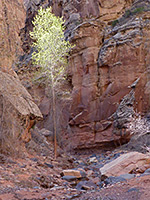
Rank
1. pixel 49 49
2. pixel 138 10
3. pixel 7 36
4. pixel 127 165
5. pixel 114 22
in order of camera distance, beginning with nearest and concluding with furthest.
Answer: pixel 127 165
pixel 7 36
pixel 49 49
pixel 138 10
pixel 114 22

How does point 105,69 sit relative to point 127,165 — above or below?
above

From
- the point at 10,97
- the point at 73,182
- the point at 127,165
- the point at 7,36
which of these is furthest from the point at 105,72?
the point at 127,165

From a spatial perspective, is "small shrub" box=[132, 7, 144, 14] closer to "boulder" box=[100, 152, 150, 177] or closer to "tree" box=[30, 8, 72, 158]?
"tree" box=[30, 8, 72, 158]

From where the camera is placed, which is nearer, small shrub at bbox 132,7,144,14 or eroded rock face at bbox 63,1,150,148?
eroded rock face at bbox 63,1,150,148

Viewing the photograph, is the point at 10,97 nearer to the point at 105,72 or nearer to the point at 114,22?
the point at 105,72

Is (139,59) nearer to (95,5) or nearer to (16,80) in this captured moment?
(95,5)

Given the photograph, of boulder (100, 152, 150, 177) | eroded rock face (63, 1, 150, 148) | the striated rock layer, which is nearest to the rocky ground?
boulder (100, 152, 150, 177)

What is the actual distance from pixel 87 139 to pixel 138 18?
11.3 meters

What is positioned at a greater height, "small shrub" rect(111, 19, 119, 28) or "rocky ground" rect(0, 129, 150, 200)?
"small shrub" rect(111, 19, 119, 28)

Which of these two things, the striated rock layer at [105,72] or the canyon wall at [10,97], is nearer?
the canyon wall at [10,97]

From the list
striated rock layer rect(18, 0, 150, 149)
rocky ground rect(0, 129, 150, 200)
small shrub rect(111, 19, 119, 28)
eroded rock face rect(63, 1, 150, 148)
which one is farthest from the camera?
small shrub rect(111, 19, 119, 28)

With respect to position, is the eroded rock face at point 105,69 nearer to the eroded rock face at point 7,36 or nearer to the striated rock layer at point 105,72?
the striated rock layer at point 105,72

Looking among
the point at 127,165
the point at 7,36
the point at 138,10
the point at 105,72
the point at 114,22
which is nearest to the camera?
the point at 127,165

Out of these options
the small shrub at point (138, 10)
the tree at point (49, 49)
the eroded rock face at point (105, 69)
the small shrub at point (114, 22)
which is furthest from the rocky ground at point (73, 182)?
the small shrub at point (114, 22)
